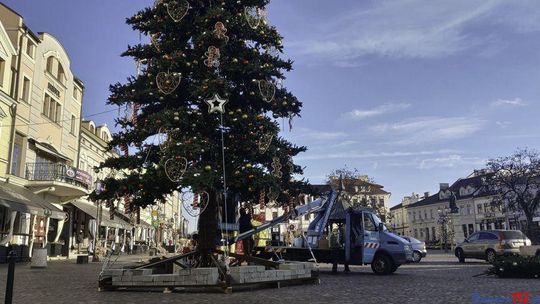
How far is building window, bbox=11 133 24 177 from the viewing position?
26312mm

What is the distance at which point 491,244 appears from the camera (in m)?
25.6

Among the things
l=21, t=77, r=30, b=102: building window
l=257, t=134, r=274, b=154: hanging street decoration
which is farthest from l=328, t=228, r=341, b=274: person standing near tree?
l=21, t=77, r=30, b=102: building window

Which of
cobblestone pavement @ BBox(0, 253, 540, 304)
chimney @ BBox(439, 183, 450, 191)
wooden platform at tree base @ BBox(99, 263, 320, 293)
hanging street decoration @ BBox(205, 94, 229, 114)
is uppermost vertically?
chimney @ BBox(439, 183, 450, 191)

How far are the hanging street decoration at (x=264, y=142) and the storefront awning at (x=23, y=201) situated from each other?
529 inches

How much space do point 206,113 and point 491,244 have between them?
61.2 ft

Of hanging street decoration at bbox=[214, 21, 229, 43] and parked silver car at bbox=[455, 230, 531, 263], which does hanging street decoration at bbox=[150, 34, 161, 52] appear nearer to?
hanging street decoration at bbox=[214, 21, 229, 43]

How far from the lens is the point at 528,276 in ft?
51.3

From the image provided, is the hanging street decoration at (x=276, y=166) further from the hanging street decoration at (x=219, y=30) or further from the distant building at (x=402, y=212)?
the distant building at (x=402, y=212)

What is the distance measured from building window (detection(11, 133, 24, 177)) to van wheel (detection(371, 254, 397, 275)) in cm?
1933

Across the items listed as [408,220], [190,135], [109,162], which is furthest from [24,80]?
[408,220]

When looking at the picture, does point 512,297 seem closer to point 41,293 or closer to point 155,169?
point 155,169

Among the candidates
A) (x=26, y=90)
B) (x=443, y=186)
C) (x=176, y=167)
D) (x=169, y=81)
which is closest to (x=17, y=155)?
(x=26, y=90)

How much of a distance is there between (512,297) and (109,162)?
34.7ft

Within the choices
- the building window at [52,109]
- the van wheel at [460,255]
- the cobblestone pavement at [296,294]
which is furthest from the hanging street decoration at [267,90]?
the building window at [52,109]
